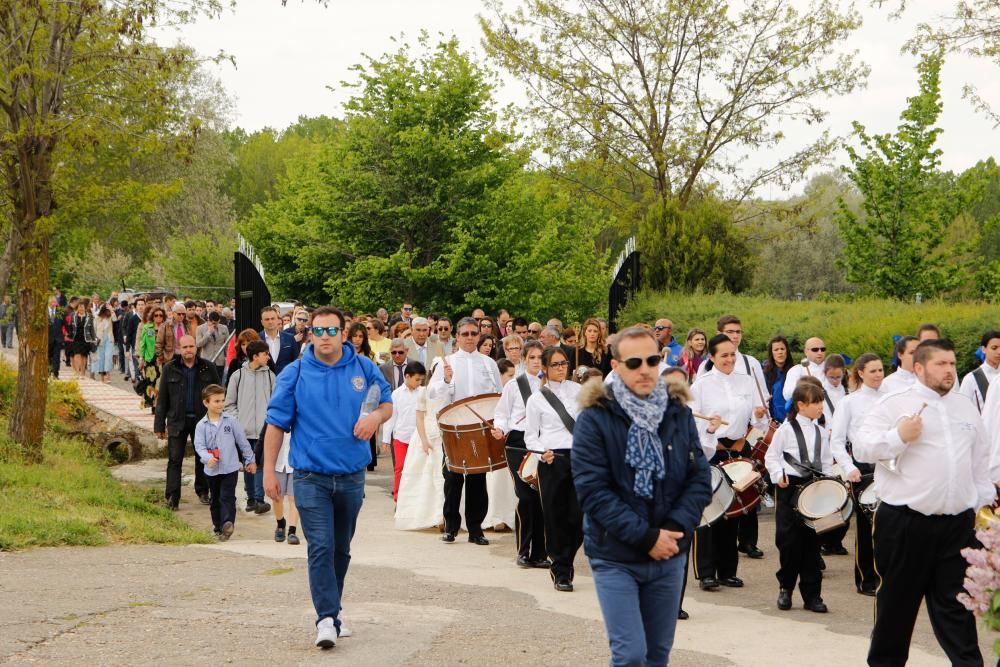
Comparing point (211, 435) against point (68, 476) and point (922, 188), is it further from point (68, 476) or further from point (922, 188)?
point (922, 188)

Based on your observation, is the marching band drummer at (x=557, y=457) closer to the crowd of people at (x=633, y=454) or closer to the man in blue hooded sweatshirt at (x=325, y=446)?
the crowd of people at (x=633, y=454)

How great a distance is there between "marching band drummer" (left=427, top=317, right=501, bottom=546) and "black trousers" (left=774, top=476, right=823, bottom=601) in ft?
12.6

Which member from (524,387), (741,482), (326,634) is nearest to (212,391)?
(524,387)

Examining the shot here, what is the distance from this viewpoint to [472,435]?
1167 centimetres

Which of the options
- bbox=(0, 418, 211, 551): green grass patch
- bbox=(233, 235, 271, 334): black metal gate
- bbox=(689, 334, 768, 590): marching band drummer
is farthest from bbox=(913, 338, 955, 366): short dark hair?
bbox=(233, 235, 271, 334): black metal gate

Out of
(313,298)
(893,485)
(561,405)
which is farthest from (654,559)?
A: (313,298)

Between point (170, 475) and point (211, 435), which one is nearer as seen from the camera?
point (211, 435)

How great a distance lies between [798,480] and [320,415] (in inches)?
144

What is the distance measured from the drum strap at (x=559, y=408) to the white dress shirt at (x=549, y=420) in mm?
32

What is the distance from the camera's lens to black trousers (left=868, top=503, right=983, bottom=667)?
637cm

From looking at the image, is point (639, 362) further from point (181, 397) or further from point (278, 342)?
point (278, 342)

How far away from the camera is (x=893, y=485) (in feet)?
21.6

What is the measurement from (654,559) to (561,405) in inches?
177

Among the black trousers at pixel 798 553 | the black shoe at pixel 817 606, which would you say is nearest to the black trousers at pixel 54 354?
the black trousers at pixel 798 553
